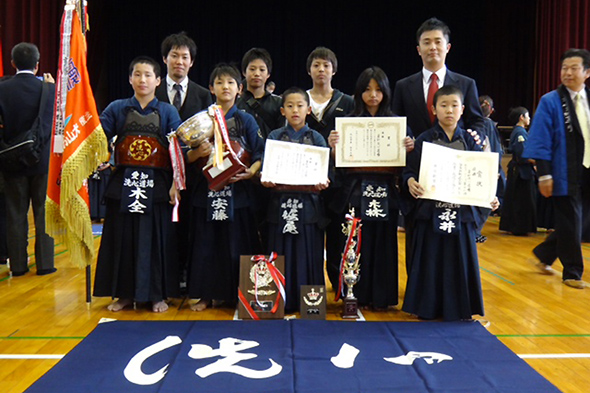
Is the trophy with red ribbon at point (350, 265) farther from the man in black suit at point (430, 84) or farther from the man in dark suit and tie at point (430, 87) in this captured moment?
the man in black suit at point (430, 84)

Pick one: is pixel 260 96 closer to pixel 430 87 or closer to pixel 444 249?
pixel 430 87

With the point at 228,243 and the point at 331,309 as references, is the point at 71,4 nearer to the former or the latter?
the point at 228,243

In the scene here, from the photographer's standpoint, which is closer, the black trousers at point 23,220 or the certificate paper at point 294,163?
the certificate paper at point 294,163

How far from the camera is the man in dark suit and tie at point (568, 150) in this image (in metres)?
3.90

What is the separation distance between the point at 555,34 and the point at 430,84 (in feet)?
23.0

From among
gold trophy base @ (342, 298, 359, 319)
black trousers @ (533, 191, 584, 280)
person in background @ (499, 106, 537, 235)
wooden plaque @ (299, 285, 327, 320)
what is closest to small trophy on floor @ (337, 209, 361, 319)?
gold trophy base @ (342, 298, 359, 319)

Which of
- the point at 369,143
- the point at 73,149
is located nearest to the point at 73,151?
the point at 73,149

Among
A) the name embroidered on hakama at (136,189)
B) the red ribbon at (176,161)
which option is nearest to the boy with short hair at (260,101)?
the red ribbon at (176,161)

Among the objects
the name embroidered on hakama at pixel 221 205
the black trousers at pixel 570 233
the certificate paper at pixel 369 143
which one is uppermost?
the certificate paper at pixel 369 143

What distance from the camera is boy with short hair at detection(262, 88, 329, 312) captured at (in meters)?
3.16

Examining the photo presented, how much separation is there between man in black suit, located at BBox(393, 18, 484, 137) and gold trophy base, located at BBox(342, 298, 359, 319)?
1115 millimetres

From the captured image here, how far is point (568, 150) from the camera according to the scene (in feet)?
13.0

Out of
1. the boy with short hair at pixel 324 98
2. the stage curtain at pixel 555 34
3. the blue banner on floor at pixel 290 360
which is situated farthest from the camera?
the stage curtain at pixel 555 34

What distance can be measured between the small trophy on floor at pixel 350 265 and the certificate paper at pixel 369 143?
307 mm
